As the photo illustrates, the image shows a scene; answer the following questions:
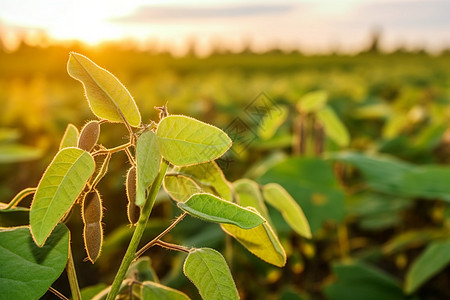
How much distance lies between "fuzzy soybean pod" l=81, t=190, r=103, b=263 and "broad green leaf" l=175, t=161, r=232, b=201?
0.40 feet

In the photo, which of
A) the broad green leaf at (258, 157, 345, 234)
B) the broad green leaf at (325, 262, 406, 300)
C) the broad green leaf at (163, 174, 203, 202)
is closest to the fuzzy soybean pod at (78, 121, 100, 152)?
the broad green leaf at (163, 174, 203, 202)

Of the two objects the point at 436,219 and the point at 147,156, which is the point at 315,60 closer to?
the point at 436,219

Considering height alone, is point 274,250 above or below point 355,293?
above

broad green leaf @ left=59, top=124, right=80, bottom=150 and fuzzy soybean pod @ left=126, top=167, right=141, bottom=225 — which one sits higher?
broad green leaf @ left=59, top=124, right=80, bottom=150

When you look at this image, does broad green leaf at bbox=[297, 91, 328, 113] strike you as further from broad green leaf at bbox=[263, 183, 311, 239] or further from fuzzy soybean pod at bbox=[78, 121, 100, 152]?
fuzzy soybean pod at bbox=[78, 121, 100, 152]

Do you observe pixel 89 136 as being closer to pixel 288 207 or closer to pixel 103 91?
pixel 103 91

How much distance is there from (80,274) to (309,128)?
1593 mm

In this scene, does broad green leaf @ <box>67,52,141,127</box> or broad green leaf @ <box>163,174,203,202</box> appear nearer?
broad green leaf @ <box>67,52,141,127</box>

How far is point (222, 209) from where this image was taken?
1.88ft

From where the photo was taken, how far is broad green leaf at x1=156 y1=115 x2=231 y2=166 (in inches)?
22.6

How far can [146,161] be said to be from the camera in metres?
0.54

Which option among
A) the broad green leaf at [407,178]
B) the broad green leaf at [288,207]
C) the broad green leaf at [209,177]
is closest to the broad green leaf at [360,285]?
the broad green leaf at [407,178]

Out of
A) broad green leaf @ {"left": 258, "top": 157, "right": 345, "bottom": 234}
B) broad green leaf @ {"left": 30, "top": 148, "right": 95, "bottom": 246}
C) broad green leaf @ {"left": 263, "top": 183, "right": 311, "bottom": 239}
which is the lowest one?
broad green leaf @ {"left": 258, "top": 157, "right": 345, "bottom": 234}

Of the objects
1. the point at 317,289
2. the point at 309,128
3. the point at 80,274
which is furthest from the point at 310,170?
the point at 80,274
